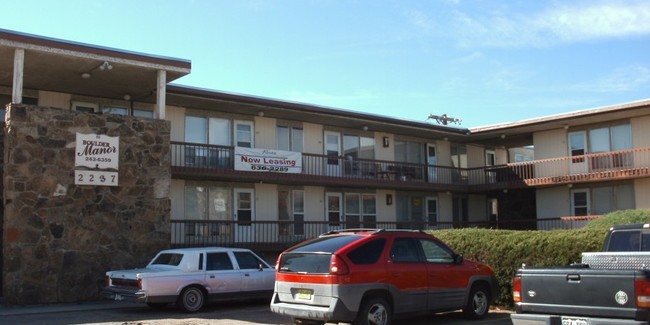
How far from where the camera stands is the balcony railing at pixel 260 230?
2277cm

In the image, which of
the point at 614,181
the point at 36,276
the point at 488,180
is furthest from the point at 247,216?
the point at 614,181

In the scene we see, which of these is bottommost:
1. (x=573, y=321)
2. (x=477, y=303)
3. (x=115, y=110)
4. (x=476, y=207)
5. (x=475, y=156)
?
(x=477, y=303)

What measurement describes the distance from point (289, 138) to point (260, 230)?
4.17m

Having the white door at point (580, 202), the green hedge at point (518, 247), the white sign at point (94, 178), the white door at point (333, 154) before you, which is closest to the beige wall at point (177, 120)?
the white sign at point (94, 178)

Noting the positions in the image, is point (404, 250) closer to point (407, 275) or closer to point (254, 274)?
point (407, 275)

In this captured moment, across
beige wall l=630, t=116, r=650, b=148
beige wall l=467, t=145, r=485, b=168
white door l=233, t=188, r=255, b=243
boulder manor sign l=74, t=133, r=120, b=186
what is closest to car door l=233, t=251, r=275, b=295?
boulder manor sign l=74, t=133, r=120, b=186

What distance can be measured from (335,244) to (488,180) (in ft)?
72.0

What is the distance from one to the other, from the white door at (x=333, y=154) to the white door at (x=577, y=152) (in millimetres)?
9914

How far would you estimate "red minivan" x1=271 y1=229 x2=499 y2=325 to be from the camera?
34.7 ft

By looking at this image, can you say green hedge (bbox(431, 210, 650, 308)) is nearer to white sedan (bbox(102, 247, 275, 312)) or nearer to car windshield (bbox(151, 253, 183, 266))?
white sedan (bbox(102, 247, 275, 312))

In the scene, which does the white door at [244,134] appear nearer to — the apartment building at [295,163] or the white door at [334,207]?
the apartment building at [295,163]

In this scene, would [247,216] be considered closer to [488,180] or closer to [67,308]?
[67,308]

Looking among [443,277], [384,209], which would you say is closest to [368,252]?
[443,277]

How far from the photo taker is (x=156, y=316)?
46.5ft
